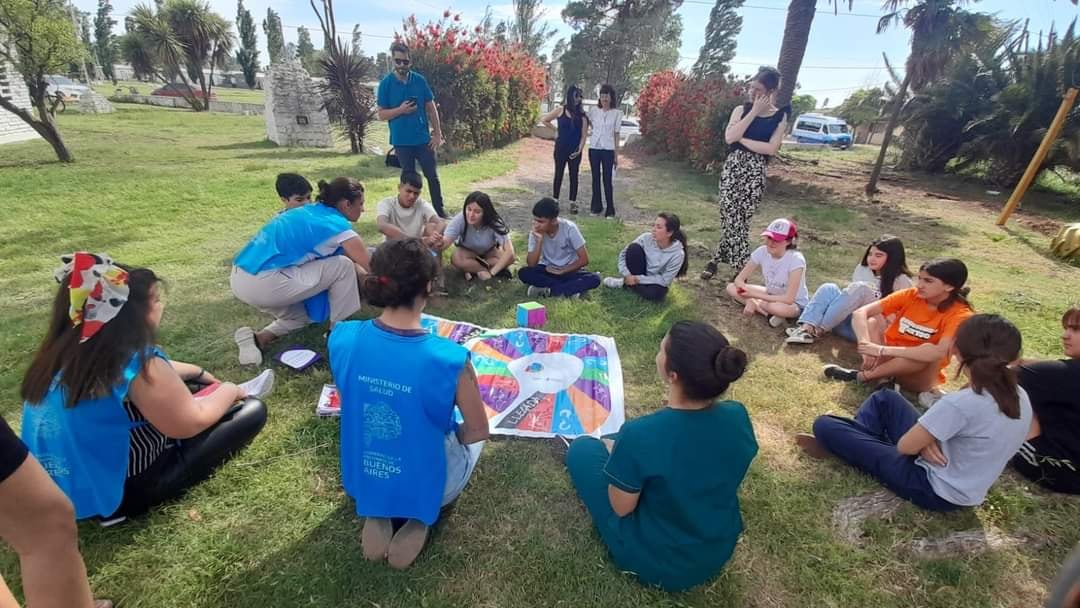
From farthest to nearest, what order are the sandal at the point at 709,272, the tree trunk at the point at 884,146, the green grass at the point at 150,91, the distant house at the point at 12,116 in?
the green grass at the point at 150,91
the distant house at the point at 12,116
the tree trunk at the point at 884,146
the sandal at the point at 709,272

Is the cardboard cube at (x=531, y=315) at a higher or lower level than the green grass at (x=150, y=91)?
lower

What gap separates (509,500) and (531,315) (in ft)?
5.72

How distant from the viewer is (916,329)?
3096mm

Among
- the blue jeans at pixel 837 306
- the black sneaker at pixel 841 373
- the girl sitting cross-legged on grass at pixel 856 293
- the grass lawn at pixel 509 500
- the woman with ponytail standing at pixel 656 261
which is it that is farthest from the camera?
the woman with ponytail standing at pixel 656 261

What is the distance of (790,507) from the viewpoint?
2303mm

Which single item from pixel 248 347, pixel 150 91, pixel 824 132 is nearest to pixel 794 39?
pixel 248 347

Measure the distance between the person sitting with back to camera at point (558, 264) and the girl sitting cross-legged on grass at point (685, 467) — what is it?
9.06ft

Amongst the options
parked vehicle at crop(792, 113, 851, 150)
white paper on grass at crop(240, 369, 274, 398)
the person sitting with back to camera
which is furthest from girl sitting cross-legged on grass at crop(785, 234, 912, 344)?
parked vehicle at crop(792, 113, 851, 150)

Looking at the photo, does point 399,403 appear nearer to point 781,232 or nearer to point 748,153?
point 781,232

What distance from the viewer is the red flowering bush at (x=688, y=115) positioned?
10.9 m

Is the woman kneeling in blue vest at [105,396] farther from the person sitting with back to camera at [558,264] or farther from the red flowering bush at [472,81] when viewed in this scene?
the red flowering bush at [472,81]

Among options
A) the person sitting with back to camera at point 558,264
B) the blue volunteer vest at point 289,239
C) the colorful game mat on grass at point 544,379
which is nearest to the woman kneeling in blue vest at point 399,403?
the colorful game mat on grass at point 544,379

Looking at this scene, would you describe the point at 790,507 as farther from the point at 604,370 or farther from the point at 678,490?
the point at 604,370

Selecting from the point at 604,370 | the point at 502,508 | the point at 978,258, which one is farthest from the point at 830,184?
the point at 502,508
